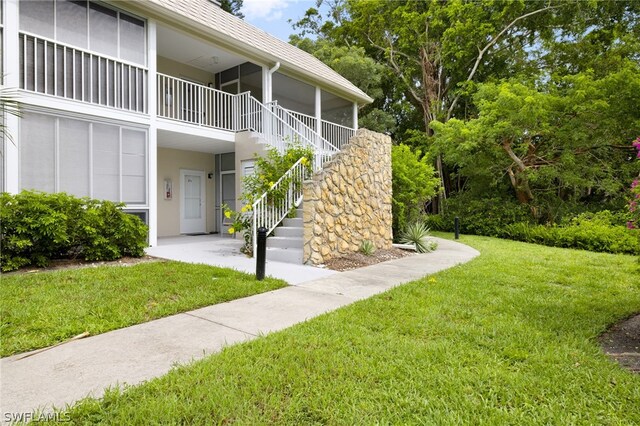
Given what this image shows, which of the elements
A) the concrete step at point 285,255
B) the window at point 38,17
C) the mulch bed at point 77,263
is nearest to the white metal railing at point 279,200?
the concrete step at point 285,255

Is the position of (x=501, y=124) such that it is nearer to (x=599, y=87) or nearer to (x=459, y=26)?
(x=599, y=87)

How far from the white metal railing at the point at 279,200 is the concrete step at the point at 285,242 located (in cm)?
23

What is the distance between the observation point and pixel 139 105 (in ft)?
29.9

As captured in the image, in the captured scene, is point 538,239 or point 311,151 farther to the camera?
point 538,239

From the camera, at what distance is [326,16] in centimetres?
2369

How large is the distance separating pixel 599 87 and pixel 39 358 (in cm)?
1614

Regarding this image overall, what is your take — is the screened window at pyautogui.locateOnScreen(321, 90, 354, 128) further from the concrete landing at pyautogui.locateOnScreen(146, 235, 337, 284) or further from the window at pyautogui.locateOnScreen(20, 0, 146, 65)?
the concrete landing at pyautogui.locateOnScreen(146, 235, 337, 284)

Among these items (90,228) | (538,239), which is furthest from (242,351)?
(538,239)

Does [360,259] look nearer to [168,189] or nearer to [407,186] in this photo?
[407,186]

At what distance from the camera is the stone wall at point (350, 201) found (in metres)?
7.37

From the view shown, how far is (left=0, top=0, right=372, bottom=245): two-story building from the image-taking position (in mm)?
7320

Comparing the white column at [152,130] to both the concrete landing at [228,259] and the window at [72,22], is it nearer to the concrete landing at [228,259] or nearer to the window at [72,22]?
the concrete landing at [228,259]

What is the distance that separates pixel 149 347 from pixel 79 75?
754cm

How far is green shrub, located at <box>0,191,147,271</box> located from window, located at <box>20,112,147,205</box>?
1049 millimetres
